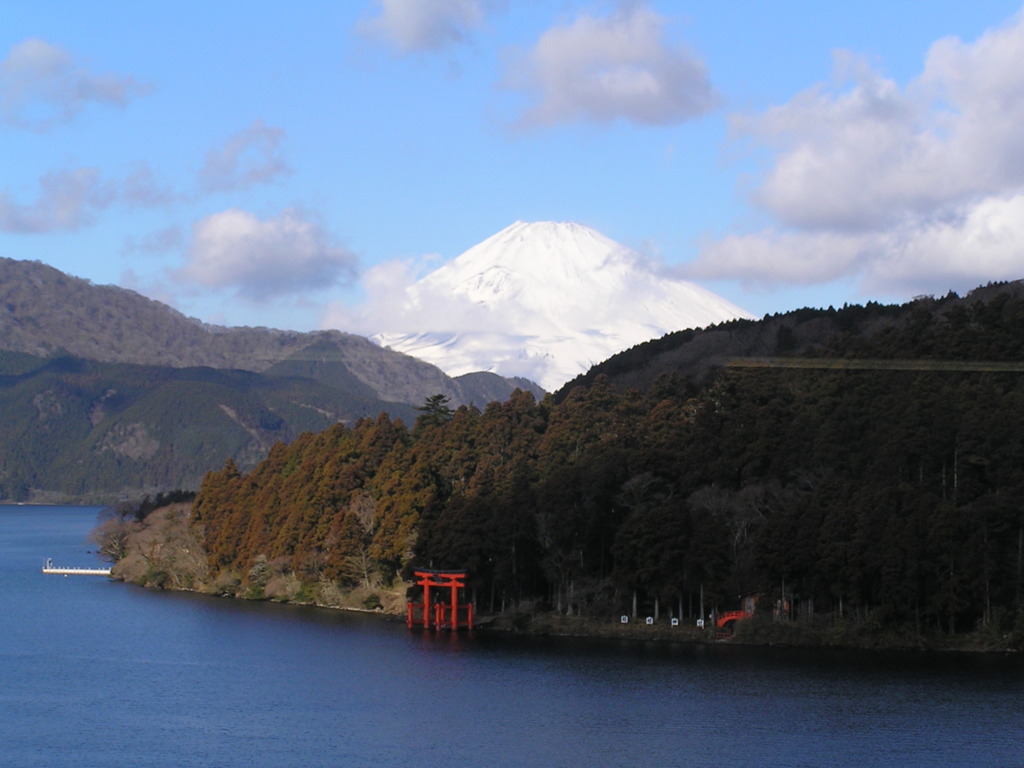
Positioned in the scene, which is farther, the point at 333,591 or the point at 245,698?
the point at 333,591

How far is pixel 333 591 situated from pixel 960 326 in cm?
2512

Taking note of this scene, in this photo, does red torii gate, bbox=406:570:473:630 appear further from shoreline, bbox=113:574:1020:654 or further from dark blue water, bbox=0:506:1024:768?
dark blue water, bbox=0:506:1024:768

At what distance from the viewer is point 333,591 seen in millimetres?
52031

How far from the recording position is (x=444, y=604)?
46406mm

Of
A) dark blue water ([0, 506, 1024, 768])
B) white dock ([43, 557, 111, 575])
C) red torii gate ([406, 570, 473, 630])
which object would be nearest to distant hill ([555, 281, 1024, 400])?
red torii gate ([406, 570, 473, 630])

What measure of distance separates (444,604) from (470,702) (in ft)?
43.7

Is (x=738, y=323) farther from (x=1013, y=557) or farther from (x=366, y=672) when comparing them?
(x=366, y=672)

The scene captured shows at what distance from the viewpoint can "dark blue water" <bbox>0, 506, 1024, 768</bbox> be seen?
2834cm

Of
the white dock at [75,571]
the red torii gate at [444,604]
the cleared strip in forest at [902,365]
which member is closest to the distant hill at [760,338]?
the cleared strip in forest at [902,365]

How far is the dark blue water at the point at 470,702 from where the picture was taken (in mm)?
28344

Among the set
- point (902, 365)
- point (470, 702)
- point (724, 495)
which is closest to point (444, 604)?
point (724, 495)

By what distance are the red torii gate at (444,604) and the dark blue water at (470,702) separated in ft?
3.99

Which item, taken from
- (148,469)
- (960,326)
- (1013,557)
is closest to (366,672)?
(1013,557)

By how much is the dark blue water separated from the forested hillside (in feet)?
8.07
